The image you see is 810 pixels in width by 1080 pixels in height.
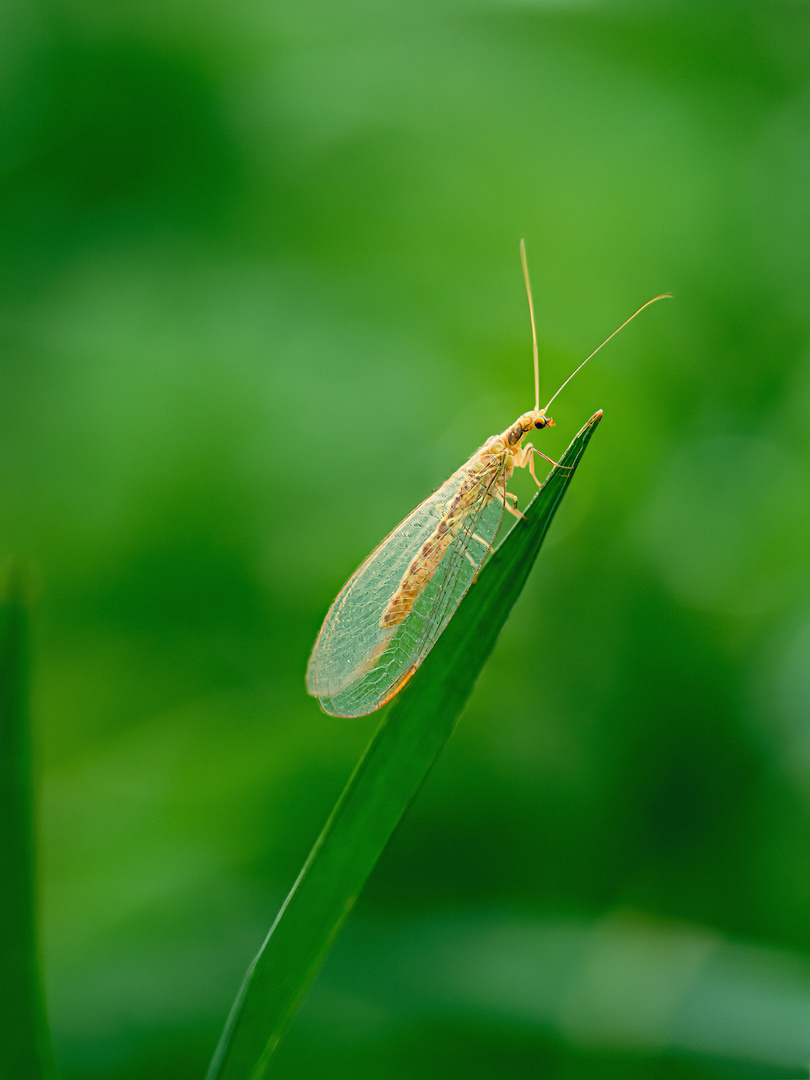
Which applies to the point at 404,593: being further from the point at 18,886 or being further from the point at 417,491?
the point at 18,886

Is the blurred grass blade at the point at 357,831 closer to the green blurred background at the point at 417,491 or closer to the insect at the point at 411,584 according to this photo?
the insect at the point at 411,584

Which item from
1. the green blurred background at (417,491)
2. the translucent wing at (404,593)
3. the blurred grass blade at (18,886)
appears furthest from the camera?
the green blurred background at (417,491)

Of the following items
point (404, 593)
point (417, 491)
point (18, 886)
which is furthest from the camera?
point (417, 491)

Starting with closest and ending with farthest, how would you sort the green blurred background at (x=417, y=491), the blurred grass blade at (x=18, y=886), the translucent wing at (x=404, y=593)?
1. the blurred grass blade at (x=18, y=886)
2. the translucent wing at (x=404, y=593)
3. the green blurred background at (x=417, y=491)

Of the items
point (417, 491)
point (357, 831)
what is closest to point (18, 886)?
point (357, 831)

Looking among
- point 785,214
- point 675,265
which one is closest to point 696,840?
point 675,265

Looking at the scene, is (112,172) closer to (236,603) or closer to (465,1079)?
(236,603)

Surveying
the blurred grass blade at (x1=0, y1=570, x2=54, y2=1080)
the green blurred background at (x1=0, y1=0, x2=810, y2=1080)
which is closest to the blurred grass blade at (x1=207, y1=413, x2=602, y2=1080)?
the blurred grass blade at (x1=0, y1=570, x2=54, y2=1080)

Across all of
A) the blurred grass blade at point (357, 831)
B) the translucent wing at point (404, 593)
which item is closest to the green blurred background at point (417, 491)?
the translucent wing at point (404, 593)
